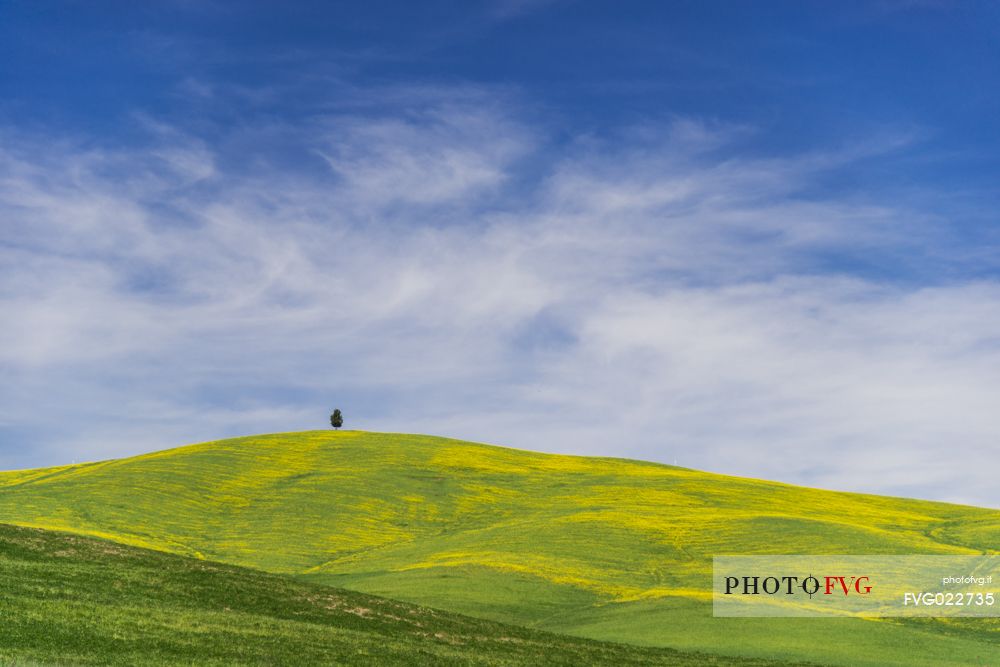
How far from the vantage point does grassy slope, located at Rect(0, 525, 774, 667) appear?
3075 cm

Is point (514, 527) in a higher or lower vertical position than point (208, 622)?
higher

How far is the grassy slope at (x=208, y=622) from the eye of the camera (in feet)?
101

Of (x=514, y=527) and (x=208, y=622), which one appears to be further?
(x=514, y=527)

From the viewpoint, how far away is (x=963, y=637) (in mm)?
50562

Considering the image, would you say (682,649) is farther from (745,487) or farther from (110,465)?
(110,465)

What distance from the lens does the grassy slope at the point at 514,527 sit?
5278 cm

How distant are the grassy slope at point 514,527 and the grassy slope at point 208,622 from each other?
9.23 metres

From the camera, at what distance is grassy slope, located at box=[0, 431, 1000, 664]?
52781mm

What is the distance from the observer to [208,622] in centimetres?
3584

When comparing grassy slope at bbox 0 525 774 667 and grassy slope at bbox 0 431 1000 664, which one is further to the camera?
grassy slope at bbox 0 431 1000 664

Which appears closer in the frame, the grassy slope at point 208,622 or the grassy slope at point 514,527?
the grassy slope at point 208,622

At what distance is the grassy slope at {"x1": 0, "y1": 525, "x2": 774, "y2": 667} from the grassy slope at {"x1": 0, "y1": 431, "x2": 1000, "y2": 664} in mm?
9234

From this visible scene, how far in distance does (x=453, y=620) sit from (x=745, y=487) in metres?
70.1

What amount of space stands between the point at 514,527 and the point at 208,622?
4785 cm
